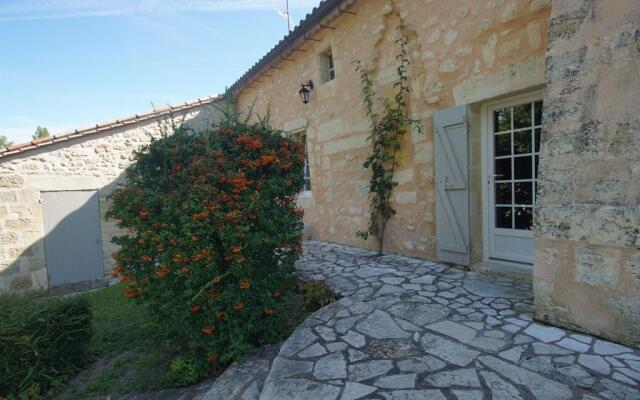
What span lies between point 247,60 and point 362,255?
5697 millimetres

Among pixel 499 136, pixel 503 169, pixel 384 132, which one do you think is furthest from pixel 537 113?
pixel 384 132

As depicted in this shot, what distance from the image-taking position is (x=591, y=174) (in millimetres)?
2117

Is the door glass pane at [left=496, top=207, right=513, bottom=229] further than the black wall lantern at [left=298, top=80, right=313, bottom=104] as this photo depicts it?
No

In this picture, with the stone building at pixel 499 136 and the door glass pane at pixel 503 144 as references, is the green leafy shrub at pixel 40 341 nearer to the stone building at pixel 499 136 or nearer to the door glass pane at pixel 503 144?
the stone building at pixel 499 136

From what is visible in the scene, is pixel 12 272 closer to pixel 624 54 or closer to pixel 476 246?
→ pixel 476 246

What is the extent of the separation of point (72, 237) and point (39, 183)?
4.30ft

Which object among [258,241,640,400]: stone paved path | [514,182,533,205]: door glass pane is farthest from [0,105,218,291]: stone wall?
[514,182,533,205]: door glass pane

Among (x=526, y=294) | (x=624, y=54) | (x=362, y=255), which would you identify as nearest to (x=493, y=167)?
(x=526, y=294)

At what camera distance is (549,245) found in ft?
7.59

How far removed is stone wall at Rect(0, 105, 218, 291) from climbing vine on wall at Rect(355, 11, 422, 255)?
488 centimetres

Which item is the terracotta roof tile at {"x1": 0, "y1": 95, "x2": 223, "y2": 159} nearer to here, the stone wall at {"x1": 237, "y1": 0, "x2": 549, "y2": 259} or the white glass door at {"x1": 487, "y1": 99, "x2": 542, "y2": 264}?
the stone wall at {"x1": 237, "y1": 0, "x2": 549, "y2": 259}

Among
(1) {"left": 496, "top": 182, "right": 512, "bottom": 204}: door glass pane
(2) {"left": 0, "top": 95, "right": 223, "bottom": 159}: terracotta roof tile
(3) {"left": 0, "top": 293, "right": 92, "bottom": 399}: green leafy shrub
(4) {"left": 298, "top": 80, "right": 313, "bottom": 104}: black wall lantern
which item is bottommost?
(3) {"left": 0, "top": 293, "right": 92, "bottom": 399}: green leafy shrub

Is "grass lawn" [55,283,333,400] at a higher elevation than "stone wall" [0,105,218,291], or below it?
below

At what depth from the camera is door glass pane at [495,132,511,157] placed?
364cm
